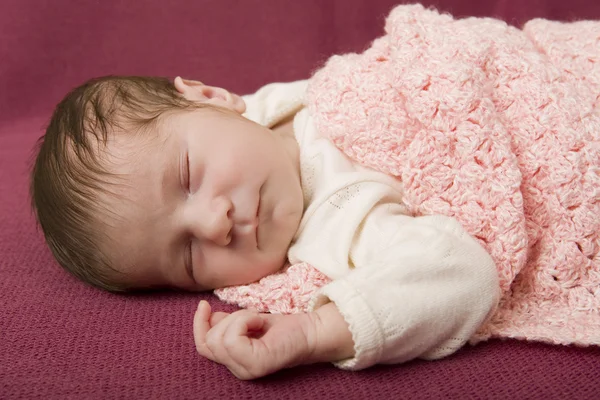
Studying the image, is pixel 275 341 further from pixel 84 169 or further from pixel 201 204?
pixel 84 169

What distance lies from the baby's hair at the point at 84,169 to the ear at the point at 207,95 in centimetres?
7

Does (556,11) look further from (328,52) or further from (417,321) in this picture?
(417,321)

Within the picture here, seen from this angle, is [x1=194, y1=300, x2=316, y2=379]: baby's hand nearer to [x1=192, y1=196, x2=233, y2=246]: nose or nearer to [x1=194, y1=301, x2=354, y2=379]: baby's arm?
[x1=194, y1=301, x2=354, y2=379]: baby's arm

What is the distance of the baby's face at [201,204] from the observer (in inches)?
42.2

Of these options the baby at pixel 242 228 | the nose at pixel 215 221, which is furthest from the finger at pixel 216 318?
the nose at pixel 215 221

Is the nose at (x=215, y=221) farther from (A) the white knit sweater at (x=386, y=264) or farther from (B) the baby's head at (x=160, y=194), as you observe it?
(A) the white knit sweater at (x=386, y=264)

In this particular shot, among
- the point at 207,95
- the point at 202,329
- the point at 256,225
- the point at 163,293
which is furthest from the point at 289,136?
the point at 202,329

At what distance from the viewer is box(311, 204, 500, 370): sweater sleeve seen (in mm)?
890

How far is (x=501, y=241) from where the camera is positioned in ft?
3.36

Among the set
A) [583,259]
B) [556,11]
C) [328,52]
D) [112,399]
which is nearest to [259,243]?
[112,399]

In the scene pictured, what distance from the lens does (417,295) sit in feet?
3.02

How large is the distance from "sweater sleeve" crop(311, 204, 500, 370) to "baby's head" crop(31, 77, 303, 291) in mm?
225

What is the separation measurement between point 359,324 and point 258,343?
14 cm

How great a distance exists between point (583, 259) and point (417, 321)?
346 mm
